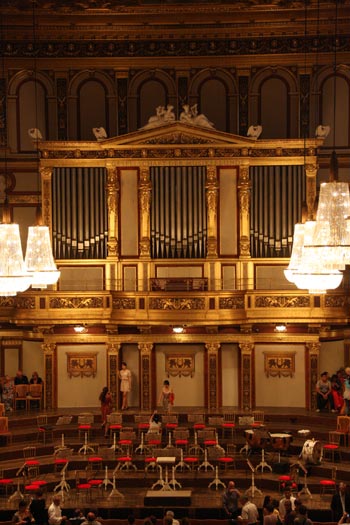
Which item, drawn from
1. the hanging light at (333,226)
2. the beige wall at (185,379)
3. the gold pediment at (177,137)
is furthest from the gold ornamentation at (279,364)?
the hanging light at (333,226)

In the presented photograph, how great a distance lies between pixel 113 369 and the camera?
24766 millimetres

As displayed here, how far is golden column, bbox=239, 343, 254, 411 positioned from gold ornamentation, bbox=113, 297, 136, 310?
8.81ft

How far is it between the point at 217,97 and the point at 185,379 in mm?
6774

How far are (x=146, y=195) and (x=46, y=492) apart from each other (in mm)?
7528

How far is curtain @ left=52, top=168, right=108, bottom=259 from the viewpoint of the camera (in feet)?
80.9

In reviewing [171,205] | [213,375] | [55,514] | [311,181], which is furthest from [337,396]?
[55,514]

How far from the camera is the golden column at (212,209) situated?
24484mm

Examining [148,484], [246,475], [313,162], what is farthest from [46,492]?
[313,162]

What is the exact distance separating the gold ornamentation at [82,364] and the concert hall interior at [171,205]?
0.03 metres

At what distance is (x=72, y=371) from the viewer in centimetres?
2508

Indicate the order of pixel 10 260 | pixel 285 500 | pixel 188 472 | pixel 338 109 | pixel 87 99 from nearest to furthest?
1. pixel 10 260
2. pixel 285 500
3. pixel 188 472
4. pixel 338 109
5. pixel 87 99

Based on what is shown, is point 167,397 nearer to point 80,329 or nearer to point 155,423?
point 155,423

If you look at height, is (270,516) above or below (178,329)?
below

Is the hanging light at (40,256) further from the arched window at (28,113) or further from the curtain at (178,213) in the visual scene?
the arched window at (28,113)
